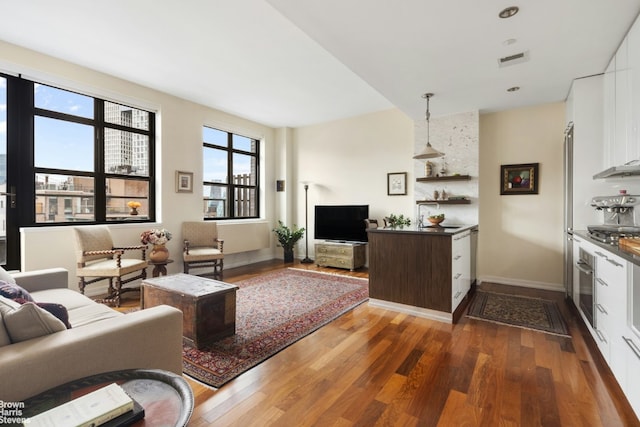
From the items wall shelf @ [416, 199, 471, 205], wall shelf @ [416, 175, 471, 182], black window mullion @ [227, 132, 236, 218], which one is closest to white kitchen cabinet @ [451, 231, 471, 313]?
wall shelf @ [416, 199, 471, 205]

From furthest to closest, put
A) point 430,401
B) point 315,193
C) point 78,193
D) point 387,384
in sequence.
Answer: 1. point 315,193
2. point 78,193
3. point 387,384
4. point 430,401

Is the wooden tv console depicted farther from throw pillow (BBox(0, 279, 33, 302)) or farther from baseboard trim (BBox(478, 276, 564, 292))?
throw pillow (BBox(0, 279, 33, 302))

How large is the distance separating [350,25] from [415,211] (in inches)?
130

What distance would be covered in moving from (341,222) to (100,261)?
367cm

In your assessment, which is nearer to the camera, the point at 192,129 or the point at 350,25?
the point at 350,25

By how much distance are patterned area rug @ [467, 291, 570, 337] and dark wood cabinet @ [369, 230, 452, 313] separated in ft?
1.80

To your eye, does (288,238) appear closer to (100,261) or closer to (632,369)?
(100,261)

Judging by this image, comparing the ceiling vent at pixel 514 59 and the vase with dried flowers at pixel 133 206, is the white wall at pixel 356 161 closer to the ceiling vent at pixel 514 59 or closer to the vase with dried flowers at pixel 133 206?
the ceiling vent at pixel 514 59

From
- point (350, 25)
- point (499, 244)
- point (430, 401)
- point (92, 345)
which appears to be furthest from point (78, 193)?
point (499, 244)

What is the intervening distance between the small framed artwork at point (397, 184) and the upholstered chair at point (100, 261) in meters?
3.91

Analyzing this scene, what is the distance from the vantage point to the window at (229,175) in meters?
5.55

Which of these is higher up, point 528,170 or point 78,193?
point 528,170

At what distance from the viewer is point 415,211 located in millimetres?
5043

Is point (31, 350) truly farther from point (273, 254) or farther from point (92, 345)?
point (273, 254)
